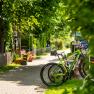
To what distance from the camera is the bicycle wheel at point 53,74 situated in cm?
1251

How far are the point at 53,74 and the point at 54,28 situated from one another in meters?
14.5

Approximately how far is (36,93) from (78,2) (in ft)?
28.0

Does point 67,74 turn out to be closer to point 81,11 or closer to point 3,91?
point 3,91

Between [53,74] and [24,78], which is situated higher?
[53,74]

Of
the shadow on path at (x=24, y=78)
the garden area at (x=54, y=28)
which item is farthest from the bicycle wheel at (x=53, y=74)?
the shadow on path at (x=24, y=78)

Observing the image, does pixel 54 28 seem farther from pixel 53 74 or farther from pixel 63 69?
pixel 63 69

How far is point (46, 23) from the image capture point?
24656 millimetres

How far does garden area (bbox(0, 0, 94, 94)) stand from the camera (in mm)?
3092

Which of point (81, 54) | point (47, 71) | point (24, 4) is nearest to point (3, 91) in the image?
point (47, 71)

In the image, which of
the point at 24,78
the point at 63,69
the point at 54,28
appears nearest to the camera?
the point at 63,69

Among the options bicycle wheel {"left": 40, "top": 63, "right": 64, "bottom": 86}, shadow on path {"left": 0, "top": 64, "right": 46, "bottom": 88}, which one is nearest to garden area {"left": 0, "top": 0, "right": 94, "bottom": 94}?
bicycle wheel {"left": 40, "top": 63, "right": 64, "bottom": 86}

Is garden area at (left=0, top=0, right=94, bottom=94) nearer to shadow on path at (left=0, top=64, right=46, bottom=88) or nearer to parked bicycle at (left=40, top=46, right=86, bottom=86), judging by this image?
parked bicycle at (left=40, top=46, right=86, bottom=86)

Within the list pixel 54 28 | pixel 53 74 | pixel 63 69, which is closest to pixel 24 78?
pixel 53 74

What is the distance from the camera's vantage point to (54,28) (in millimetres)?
27109
